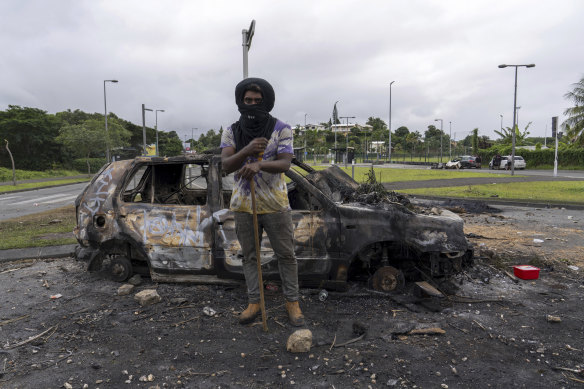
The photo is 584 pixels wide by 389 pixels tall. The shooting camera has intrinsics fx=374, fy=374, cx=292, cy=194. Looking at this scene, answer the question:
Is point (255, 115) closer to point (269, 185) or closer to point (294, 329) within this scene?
point (269, 185)

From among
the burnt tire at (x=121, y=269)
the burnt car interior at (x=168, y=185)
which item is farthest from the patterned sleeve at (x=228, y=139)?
the burnt tire at (x=121, y=269)

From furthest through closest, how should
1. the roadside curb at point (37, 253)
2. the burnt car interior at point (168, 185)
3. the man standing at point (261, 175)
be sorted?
the roadside curb at point (37, 253) < the burnt car interior at point (168, 185) < the man standing at point (261, 175)

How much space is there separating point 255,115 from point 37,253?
4672 mm

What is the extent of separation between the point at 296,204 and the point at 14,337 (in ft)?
9.91

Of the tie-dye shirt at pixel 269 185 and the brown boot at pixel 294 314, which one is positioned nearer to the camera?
the tie-dye shirt at pixel 269 185

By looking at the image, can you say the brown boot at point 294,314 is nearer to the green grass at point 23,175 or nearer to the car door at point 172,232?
the car door at point 172,232

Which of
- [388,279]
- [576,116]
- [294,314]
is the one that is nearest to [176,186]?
[294,314]

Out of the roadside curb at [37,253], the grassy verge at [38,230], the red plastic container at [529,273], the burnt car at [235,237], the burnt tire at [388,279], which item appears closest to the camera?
the burnt car at [235,237]

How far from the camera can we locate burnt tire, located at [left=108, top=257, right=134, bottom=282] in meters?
4.34

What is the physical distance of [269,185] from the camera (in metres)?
3.17

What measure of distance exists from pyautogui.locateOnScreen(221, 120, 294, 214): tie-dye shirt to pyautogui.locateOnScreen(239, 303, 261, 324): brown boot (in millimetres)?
889

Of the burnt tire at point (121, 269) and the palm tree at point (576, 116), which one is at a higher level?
the palm tree at point (576, 116)

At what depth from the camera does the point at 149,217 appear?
13.5 ft

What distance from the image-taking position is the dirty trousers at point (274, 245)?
3223mm
